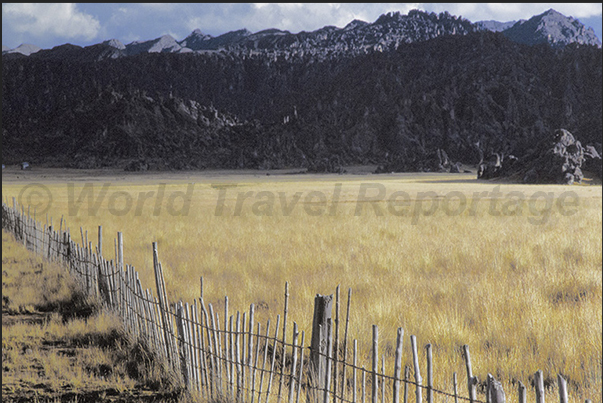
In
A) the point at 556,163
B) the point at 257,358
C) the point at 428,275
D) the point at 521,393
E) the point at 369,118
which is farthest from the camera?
the point at 369,118

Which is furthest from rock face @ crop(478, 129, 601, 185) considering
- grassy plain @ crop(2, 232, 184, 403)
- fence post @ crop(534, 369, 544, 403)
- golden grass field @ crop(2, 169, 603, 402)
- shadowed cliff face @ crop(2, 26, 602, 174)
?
fence post @ crop(534, 369, 544, 403)

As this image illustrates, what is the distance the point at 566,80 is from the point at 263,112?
83.9 m

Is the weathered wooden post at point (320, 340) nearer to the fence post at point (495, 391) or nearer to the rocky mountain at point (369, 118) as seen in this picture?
the fence post at point (495, 391)

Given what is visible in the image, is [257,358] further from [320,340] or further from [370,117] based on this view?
[370,117]

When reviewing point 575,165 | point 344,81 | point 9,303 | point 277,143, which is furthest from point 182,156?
point 9,303

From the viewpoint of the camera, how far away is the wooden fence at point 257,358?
260 cm

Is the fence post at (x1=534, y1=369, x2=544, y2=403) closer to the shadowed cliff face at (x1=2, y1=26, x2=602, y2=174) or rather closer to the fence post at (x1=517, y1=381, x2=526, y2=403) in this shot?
the fence post at (x1=517, y1=381, x2=526, y2=403)

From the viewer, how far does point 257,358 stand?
3260mm

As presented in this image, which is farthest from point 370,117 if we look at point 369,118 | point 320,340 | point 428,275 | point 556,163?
point 320,340

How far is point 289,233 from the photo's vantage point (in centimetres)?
1370

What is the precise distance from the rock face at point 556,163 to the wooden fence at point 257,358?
42.6m

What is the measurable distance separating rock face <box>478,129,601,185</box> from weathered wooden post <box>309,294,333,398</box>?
43.4 metres

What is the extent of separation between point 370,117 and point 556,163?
67.4 metres

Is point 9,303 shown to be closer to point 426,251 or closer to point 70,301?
point 70,301
